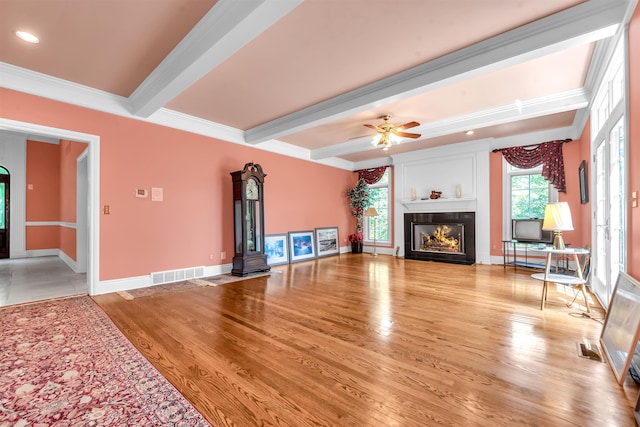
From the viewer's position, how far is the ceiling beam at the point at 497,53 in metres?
2.40

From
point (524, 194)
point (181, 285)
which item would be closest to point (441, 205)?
point (524, 194)

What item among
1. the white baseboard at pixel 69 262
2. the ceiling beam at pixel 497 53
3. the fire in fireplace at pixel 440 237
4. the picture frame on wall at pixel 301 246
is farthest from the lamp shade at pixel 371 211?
the white baseboard at pixel 69 262

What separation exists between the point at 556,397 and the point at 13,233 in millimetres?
11304

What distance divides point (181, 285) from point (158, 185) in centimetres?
168

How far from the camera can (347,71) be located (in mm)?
3439

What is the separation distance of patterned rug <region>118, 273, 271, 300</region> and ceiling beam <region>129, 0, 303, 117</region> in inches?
106

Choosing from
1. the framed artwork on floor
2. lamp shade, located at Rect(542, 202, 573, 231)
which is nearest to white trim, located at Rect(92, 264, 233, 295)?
the framed artwork on floor

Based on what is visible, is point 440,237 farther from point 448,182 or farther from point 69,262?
point 69,262

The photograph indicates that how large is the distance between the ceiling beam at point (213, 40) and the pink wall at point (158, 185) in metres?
1.09

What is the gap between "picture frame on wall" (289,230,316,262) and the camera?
6.83m

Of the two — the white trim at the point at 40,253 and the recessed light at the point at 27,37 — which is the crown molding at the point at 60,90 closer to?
the recessed light at the point at 27,37

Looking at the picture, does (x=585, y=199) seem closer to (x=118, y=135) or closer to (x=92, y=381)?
(x=92, y=381)

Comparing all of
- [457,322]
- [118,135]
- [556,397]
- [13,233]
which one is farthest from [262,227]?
[13,233]

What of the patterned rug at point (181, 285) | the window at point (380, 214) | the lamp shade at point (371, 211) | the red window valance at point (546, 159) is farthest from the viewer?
the window at point (380, 214)
